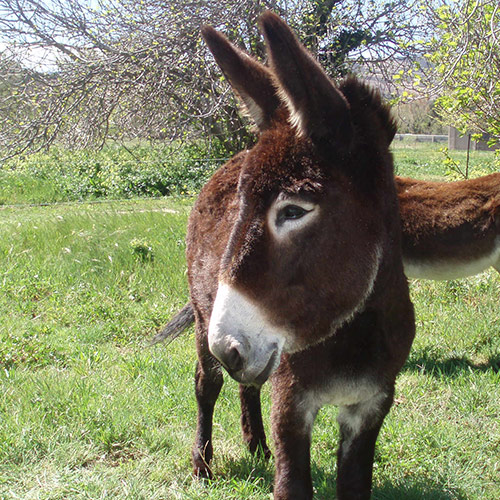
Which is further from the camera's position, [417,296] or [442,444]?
[417,296]

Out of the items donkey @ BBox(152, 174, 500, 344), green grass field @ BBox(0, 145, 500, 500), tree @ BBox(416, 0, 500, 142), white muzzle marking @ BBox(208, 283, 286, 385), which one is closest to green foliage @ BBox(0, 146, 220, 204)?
green grass field @ BBox(0, 145, 500, 500)

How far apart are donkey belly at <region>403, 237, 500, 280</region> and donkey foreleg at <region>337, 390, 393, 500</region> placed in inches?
83.2

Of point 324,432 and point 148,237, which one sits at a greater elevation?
point 148,237

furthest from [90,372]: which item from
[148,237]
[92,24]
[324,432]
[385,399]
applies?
[92,24]

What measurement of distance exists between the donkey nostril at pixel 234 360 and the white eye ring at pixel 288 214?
1.22 ft

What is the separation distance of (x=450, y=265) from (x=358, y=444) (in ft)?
7.55

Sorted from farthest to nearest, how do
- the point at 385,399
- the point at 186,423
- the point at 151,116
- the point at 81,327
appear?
the point at 151,116 → the point at 81,327 → the point at 186,423 → the point at 385,399

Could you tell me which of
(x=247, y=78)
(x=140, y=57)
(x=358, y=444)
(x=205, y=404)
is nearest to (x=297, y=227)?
(x=247, y=78)

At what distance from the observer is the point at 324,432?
9.46 feet

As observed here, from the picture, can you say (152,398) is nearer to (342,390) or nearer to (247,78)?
(342,390)

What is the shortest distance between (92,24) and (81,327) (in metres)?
5.14

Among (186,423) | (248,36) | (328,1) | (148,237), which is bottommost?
(186,423)

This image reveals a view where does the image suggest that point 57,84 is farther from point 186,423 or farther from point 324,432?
point 324,432

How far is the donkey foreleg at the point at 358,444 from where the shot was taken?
79.5 inches
